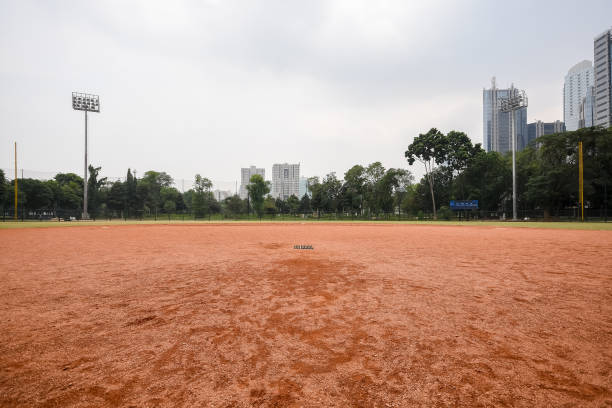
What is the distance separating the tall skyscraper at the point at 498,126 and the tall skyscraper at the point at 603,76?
36.0 m

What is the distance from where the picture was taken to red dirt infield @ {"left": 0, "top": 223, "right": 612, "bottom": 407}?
1862 millimetres

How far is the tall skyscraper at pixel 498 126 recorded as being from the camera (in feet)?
406

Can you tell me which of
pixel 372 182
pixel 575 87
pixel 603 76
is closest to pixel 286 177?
pixel 372 182

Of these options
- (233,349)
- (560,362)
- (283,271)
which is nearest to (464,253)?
(283,271)

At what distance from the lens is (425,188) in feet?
167

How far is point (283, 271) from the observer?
18.1 feet

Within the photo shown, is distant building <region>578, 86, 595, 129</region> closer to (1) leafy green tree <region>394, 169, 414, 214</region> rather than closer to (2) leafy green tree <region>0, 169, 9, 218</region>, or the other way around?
(1) leafy green tree <region>394, 169, 414, 214</region>

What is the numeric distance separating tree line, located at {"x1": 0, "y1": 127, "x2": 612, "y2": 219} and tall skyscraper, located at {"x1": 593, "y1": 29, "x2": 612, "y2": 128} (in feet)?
176

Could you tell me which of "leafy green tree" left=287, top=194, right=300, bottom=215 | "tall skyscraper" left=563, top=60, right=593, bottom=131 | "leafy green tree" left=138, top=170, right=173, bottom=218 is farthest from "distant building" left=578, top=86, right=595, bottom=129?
"leafy green tree" left=138, top=170, right=173, bottom=218

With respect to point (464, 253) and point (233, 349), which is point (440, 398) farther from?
point (464, 253)

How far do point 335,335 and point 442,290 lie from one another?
93.5 inches

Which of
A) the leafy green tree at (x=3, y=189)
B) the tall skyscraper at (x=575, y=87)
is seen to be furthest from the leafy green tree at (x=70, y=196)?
the tall skyscraper at (x=575, y=87)

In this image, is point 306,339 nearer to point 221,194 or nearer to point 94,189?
point 221,194

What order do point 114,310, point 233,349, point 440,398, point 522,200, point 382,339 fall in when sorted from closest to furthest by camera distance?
point 440,398 < point 233,349 < point 382,339 < point 114,310 < point 522,200
